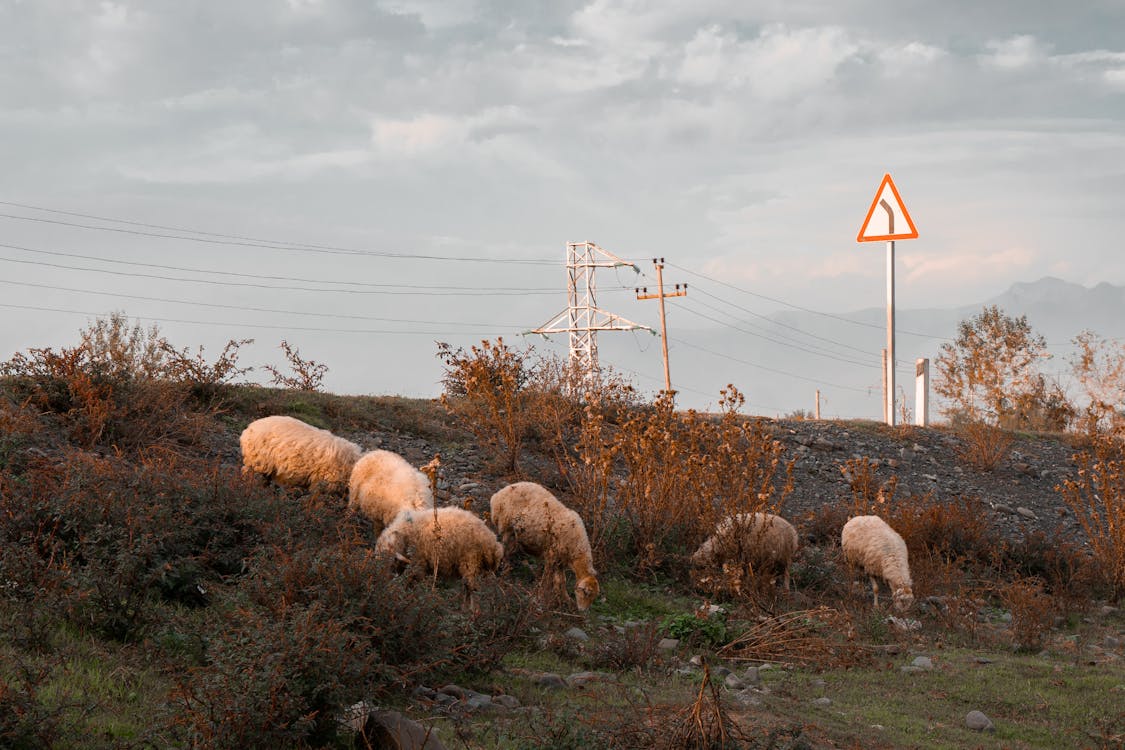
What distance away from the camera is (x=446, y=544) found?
292 inches

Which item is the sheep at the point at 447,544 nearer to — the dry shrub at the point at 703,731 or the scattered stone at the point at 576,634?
the scattered stone at the point at 576,634

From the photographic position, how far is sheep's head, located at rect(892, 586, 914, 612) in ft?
30.2

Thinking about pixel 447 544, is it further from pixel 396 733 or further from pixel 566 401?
pixel 566 401

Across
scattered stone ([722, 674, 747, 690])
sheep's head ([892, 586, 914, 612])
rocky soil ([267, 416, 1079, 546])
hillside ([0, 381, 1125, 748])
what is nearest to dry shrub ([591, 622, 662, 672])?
hillside ([0, 381, 1125, 748])

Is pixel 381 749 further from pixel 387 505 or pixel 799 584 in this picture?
pixel 799 584

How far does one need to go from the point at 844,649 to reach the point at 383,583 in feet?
12.5

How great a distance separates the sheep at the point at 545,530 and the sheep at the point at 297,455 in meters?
1.73

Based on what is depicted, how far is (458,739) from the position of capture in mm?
4934

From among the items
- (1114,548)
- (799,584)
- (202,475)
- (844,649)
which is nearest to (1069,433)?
(1114,548)

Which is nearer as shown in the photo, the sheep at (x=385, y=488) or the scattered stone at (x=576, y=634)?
the scattered stone at (x=576, y=634)

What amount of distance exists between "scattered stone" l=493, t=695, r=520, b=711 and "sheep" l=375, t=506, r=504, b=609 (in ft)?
5.33

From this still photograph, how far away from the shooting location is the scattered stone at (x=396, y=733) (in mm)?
4520

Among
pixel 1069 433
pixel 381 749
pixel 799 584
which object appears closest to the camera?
pixel 381 749

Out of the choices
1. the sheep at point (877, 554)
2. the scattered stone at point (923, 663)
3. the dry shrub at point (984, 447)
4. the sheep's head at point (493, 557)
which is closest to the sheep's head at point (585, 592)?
the sheep's head at point (493, 557)
